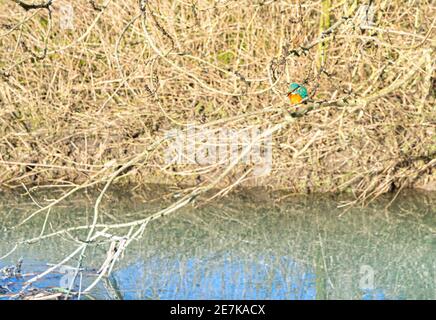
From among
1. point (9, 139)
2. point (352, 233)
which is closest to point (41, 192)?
point (9, 139)

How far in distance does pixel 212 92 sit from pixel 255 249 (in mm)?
1402

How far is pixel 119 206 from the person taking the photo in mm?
6172

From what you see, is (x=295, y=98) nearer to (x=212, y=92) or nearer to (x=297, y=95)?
(x=297, y=95)

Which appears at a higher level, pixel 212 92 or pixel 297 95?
pixel 212 92

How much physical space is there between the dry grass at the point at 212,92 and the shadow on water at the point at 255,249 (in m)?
0.25

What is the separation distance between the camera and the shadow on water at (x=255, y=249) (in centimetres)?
466

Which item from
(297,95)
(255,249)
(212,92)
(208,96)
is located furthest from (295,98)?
(208,96)

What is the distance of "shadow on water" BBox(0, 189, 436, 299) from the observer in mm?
4664

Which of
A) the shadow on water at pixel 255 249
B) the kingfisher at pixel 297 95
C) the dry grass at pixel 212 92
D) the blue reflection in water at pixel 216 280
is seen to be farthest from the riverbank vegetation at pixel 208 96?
the blue reflection in water at pixel 216 280

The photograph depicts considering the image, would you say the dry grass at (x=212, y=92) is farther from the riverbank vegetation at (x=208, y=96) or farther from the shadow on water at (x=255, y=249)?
the shadow on water at (x=255, y=249)

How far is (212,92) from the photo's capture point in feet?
20.7

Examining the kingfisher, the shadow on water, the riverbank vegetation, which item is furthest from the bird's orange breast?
the shadow on water
